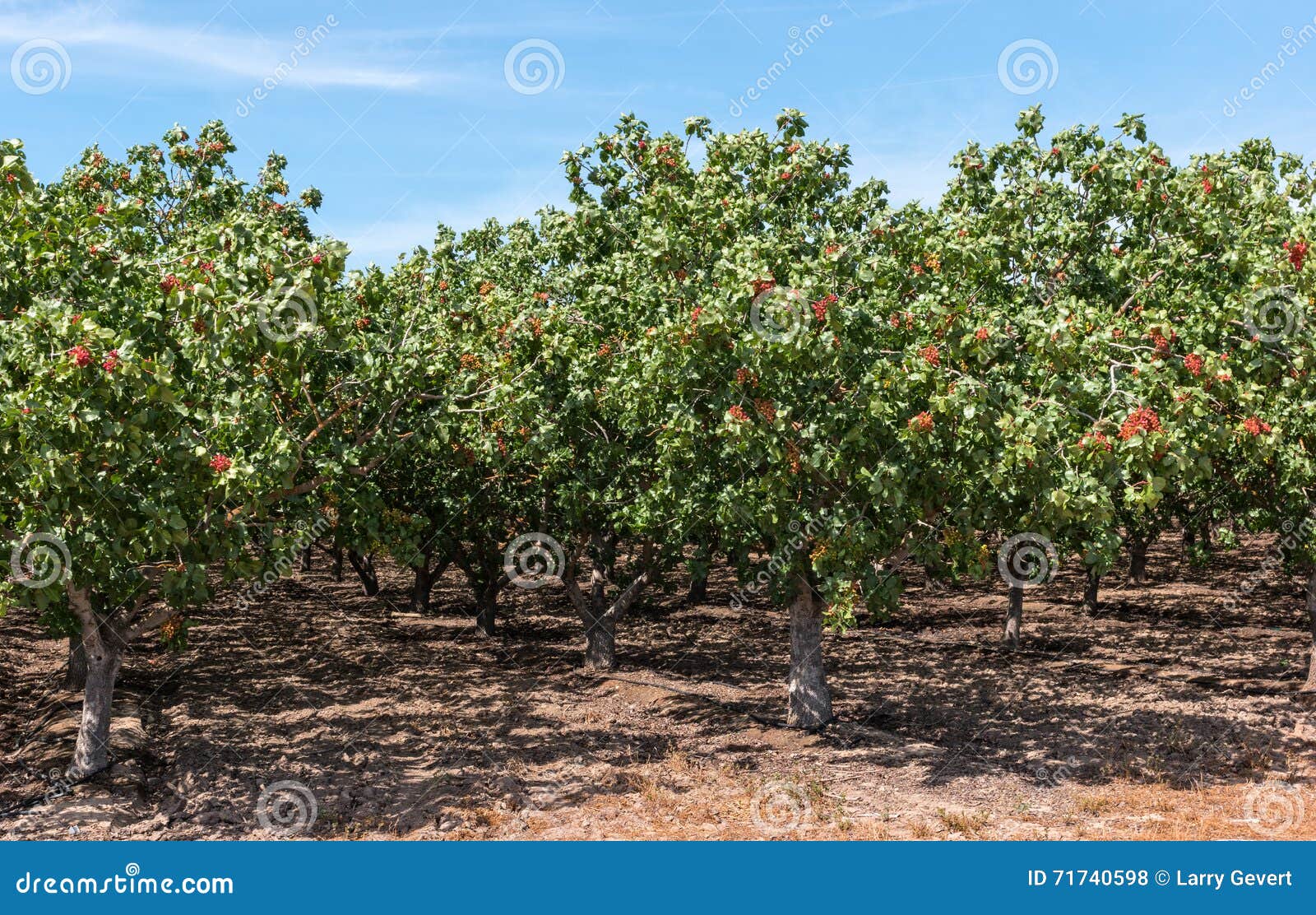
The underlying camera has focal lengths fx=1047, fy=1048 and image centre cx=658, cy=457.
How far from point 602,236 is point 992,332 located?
24.5 feet

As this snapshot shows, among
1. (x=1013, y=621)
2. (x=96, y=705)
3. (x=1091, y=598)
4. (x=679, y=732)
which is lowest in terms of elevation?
(x=679, y=732)

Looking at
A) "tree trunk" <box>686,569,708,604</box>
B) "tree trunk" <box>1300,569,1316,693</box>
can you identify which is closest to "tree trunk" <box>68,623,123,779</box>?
"tree trunk" <box>686,569,708,604</box>

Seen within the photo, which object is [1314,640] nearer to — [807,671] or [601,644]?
[807,671]

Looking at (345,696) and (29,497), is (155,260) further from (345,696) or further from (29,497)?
(345,696)

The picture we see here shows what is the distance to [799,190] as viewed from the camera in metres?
15.8

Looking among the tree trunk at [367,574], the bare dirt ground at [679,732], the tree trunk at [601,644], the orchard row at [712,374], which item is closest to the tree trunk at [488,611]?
the bare dirt ground at [679,732]

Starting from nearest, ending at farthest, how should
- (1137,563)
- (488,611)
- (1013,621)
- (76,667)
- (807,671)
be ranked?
(807,671)
(76,667)
(1013,621)
(488,611)
(1137,563)

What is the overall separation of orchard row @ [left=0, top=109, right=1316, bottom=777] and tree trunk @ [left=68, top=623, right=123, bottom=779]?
0.05 metres

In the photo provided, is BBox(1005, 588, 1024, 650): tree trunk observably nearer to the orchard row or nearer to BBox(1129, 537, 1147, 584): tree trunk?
the orchard row

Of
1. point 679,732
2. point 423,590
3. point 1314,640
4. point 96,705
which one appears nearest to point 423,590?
point 423,590

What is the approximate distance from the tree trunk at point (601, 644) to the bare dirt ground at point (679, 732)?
0.46m

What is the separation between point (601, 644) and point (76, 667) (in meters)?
10.0

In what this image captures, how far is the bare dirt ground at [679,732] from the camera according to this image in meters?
13.6

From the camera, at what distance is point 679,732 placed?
59.3 ft
